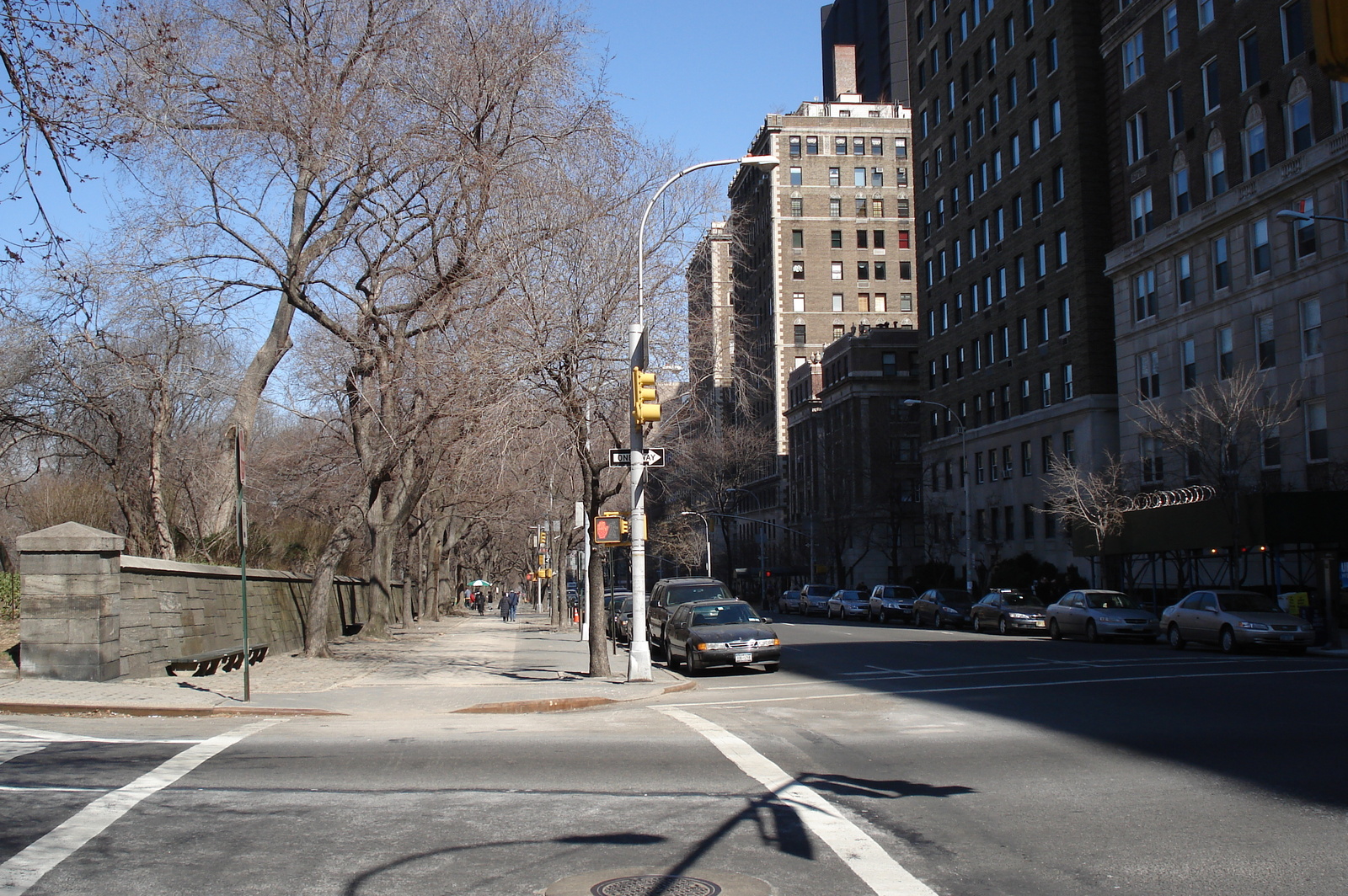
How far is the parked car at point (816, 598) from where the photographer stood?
61625 millimetres

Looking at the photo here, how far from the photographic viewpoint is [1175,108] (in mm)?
44438

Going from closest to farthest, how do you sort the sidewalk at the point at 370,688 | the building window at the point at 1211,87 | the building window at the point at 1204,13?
the sidewalk at the point at 370,688 → the building window at the point at 1211,87 → the building window at the point at 1204,13

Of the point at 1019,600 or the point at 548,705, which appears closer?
the point at 548,705

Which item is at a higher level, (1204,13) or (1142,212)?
(1204,13)

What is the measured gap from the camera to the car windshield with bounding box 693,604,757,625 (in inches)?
947

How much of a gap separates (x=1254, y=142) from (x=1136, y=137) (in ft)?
27.1

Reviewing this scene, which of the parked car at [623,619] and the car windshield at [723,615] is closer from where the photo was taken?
the car windshield at [723,615]

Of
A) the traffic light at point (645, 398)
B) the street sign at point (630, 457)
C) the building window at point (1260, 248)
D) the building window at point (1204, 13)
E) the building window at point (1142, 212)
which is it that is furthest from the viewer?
the building window at point (1142, 212)

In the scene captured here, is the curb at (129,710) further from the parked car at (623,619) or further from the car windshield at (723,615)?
the parked car at (623,619)

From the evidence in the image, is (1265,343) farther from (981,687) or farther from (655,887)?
(655,887)

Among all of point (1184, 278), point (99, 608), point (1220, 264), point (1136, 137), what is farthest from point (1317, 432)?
point (99, 608)

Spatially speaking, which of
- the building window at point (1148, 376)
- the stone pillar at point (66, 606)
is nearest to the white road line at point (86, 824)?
the stone pillar at point (66, 606)

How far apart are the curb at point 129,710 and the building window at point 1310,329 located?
111ft

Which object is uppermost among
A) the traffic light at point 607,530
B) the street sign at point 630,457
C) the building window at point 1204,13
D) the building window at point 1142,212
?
the building window at point 1204,13
